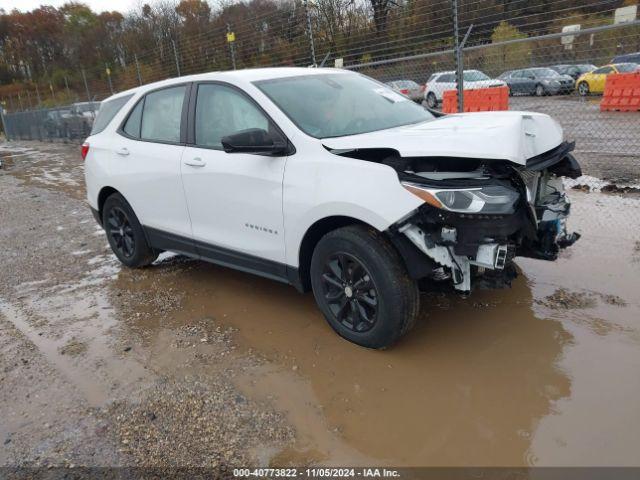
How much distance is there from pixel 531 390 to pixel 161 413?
6.84 ft

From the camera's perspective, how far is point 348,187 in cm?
315

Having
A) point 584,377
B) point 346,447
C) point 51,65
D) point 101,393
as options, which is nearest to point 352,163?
point 346,447

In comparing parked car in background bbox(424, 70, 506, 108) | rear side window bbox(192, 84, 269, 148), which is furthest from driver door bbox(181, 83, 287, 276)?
parked car in background bbox(424, 70, 506, 108)

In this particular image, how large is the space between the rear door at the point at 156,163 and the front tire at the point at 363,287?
152 cm

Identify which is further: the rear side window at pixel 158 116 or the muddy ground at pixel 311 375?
the rear side window at pixel 158 116

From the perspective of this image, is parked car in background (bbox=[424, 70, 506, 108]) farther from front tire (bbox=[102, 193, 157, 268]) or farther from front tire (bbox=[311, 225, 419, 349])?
front tire (bbox=[311, 225, 419, 349])

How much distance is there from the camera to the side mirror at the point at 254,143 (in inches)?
135

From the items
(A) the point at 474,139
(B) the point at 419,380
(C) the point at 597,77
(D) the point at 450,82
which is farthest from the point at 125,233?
(C) the point at 597,77

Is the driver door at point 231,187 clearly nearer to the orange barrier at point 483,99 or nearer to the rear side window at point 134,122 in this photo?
the rear side window at point 134,122

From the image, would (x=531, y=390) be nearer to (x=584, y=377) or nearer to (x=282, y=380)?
(x=584, y=377)

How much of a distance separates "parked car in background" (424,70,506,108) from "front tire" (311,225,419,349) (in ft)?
26.0

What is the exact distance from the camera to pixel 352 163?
3184mm

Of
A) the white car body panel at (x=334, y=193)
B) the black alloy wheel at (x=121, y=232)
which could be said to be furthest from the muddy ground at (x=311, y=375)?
the white car body panel at (x=334, y=193)

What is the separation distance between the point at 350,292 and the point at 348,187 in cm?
69
